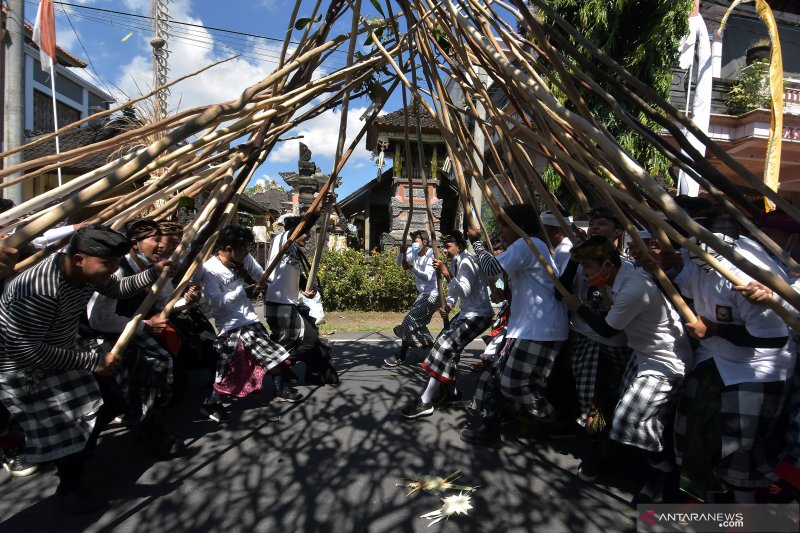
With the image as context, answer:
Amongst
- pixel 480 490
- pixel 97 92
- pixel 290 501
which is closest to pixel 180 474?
pixel 290 501

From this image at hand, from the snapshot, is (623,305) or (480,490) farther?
(480,490)

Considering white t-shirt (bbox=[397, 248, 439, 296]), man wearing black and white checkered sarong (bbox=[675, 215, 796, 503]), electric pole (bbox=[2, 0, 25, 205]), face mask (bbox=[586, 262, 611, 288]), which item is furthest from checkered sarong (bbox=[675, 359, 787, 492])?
electric pole (bbox=[2, 0, 25, 205])

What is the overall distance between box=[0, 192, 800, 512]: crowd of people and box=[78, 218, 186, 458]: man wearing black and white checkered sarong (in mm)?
12

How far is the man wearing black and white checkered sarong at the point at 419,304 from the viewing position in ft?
17.5

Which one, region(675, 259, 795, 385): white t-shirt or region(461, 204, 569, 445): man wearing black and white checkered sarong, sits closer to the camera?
region(675, 259, 795, 385): white t-shirt

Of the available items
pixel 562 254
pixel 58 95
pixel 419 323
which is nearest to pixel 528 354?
pixel 562 254

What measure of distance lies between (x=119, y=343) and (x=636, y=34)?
24.2ft

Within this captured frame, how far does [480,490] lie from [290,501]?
107 cm

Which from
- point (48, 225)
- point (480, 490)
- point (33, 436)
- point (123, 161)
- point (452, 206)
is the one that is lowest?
point (480, 490)

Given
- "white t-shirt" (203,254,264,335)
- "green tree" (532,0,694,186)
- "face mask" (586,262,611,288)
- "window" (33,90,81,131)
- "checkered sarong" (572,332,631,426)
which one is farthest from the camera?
"window" (33,90,81,131)

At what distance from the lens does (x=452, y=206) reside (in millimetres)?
15469

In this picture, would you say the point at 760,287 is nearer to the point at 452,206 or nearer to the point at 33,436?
the point at 33,436

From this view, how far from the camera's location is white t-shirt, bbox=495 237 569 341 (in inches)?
118

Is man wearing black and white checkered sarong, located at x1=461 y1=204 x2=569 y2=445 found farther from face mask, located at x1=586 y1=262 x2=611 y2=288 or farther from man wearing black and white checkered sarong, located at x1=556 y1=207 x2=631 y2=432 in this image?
face mask, located at x1=586 y1=262 x2=611 y2=288
